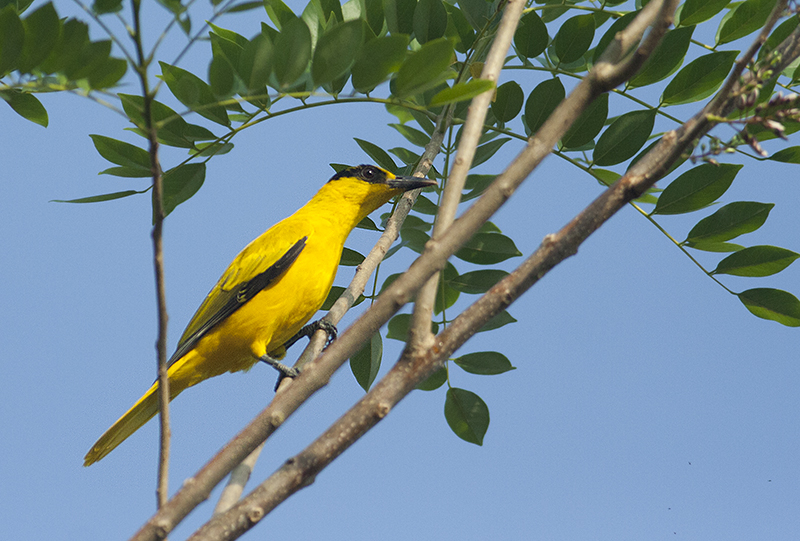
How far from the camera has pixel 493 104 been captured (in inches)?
113

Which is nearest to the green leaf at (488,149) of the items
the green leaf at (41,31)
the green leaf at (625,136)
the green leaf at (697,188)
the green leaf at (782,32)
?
the green leaf at (625,136)

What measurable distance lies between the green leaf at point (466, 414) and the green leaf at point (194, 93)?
170 cm

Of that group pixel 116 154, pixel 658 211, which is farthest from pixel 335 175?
pixel 658 211

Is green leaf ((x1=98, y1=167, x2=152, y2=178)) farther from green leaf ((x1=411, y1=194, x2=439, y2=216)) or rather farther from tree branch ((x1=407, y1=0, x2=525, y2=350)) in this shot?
tree branch ((x1=407, y1=0, x2=525, y2=350))

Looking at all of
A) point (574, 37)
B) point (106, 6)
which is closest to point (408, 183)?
point (574, 37)

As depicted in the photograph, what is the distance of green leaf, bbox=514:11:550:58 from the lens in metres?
2.74

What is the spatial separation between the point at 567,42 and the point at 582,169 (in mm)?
581

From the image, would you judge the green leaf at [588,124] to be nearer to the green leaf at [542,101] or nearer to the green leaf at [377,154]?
the green leaf at [542,101]

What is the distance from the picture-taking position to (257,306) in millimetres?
3559

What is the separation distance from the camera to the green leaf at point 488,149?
305 cm

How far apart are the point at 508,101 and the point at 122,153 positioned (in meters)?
1.72

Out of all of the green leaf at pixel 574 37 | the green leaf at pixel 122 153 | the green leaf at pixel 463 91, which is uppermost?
the green leaf at pixel 574 37

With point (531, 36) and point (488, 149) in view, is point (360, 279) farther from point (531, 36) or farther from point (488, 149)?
point (531, 36)

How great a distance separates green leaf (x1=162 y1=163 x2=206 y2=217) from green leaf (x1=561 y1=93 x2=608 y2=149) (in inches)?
65.6
